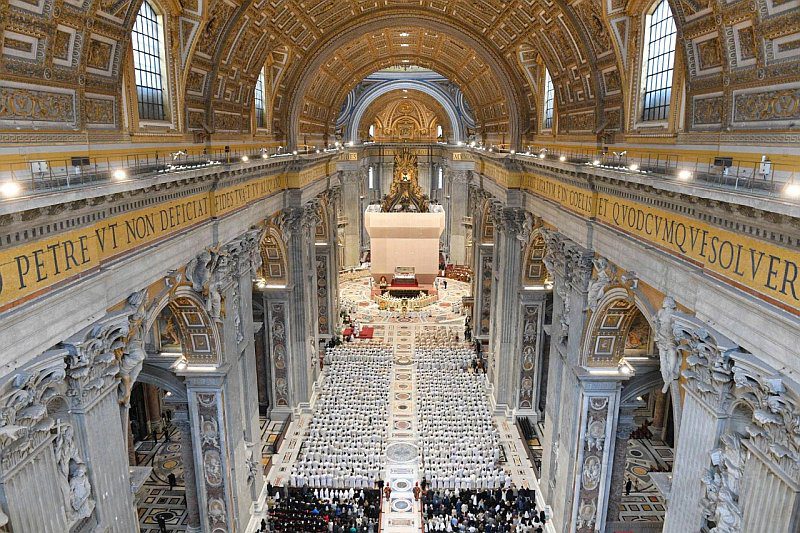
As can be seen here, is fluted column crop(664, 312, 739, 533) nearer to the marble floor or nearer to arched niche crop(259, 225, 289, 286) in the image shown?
the marble floor

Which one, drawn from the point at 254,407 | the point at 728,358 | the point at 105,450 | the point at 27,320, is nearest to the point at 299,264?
the point at 254,407

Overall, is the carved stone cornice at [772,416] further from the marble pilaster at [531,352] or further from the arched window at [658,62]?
the marble pilaster at [531,352]

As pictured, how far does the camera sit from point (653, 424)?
856 inches

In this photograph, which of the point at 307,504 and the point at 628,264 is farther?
the point at 307,504

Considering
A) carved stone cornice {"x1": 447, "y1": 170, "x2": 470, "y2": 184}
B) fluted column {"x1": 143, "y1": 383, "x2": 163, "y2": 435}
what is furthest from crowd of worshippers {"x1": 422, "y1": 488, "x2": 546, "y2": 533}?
carved stone cornice {"x1": 447, "y1": 170, "x2": 470, "y2": 184}

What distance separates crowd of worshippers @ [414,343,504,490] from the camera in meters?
18.5

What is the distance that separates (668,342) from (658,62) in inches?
270

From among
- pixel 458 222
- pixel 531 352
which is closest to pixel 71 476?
pixel 531 352

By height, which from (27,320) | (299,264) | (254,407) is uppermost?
(27,320)

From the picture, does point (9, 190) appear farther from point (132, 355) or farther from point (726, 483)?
point (726, 483)

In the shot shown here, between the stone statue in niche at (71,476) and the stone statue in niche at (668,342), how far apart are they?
29.7ft

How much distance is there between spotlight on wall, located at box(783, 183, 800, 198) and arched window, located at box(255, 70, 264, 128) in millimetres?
18483

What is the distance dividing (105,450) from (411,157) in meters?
40.9

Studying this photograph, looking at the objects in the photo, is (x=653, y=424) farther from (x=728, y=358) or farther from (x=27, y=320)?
(x=27, y=320)
